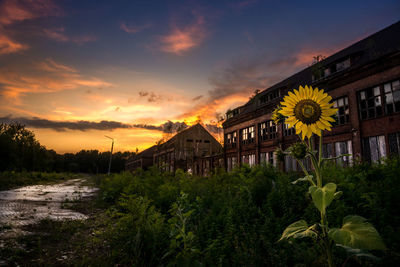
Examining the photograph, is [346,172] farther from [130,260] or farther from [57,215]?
[57,215]

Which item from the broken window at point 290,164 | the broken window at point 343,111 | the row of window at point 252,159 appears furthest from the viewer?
the row of window at point 252,159

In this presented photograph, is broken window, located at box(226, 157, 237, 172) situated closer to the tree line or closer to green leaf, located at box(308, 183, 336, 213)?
green leaf, located at box(308, 183, 336, 213)

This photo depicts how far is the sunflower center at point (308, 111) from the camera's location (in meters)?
1.98

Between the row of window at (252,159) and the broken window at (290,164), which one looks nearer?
the broken window at (290,164)

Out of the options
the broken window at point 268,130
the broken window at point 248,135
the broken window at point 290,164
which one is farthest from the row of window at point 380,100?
the broken window at point 248,135

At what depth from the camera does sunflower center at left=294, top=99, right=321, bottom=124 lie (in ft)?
6.50

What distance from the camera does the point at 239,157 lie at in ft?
94.0

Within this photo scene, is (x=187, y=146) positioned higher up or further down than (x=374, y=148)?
higher up

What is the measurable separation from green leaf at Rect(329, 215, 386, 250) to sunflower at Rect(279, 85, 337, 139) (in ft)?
2.34

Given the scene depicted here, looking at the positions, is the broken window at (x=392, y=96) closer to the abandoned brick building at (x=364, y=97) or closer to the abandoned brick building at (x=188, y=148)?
the abandoned brick building at (x=364, y=97)

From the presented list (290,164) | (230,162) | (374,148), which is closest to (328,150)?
(374,148)

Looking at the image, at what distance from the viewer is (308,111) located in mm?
1978

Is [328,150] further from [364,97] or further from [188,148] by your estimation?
[188,148]

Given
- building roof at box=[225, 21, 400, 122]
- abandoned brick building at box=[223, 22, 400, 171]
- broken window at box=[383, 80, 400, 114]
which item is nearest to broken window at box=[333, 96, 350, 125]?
abandoned brick building at box=[223, 22, 400, 171]
